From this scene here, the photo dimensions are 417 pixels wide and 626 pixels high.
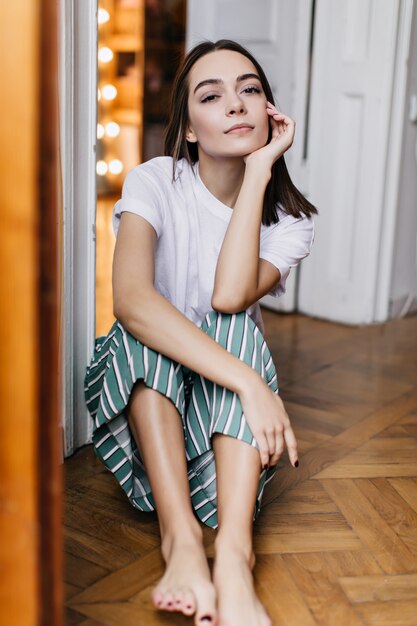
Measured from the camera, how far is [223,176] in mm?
1726

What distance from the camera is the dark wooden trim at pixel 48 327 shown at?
2.53ft

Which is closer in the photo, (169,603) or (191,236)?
(169,603)

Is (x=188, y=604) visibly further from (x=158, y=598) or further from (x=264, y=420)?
(x=264, y=420)

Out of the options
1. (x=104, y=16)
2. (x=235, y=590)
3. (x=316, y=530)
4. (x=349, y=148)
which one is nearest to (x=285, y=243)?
(x=316, y=530)

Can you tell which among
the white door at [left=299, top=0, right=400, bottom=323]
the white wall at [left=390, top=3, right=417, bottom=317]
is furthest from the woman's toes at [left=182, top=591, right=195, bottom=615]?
the white wall at [left=390, top=3, right=417, bottom=317]

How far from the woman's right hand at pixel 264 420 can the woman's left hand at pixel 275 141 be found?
47 centimetres

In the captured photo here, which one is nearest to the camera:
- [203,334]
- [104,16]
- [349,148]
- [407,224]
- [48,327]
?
[48,327]

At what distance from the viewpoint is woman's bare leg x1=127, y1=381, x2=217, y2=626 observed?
121 cm

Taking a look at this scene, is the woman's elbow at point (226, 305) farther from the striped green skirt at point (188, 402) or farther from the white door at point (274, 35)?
the white door at point (274, 35)

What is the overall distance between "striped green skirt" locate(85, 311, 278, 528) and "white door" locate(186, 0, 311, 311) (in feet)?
6.13

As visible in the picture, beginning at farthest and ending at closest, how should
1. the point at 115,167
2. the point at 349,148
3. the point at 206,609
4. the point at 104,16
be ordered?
1. the point at 115,167
2. the point at 104,16
3. the point at 349,148
4. the point at 206,609

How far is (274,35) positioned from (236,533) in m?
Answer: 2.49

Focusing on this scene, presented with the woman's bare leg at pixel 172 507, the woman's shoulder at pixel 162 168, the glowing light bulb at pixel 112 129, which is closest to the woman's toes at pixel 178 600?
the woman's bare leg at pixel 172 507

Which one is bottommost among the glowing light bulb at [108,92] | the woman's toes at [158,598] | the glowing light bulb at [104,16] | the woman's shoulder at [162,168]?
the woman's toes at [158,598]
